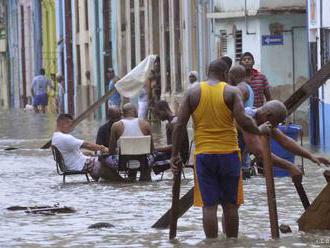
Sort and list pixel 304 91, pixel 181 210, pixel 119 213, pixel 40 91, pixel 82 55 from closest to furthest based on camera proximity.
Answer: pixel 181 210 < pixel 304 91 < pixel 119 213 < pixel 82 55 < pixel 40 91

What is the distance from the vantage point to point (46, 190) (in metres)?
19.4

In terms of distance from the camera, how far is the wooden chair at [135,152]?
64.2ft

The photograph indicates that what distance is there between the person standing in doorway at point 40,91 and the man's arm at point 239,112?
1692 inches

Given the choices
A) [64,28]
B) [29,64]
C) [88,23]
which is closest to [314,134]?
[88,23]

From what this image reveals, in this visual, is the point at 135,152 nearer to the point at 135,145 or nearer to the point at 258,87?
the point at 135,145

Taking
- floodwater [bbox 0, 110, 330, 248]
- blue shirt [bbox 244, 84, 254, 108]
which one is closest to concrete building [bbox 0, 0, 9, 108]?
floodwater [bbox 0, 110, 330, 248]

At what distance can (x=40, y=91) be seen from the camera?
184ft

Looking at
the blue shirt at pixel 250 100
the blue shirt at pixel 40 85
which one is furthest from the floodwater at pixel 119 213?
the blue shirt at pixel 40 85

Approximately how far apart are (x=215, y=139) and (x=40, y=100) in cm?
4425

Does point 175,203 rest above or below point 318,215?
above

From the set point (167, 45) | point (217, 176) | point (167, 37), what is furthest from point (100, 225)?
point (167, 45)

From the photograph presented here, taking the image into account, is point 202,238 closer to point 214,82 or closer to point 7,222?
point 214,82

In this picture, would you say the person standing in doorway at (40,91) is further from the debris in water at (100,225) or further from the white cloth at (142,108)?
the debris in water at (100,225)

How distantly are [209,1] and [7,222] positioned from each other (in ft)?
71.8
